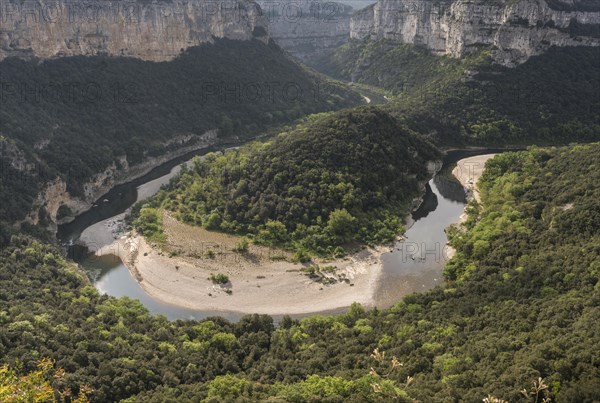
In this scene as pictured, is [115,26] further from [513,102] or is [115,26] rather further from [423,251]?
[423,251]

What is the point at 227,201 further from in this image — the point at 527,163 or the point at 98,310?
the point at 527,163

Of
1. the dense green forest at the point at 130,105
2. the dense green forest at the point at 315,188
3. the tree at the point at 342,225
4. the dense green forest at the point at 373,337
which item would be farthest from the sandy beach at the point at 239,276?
Answer: the dense green forest at the point at 130,105

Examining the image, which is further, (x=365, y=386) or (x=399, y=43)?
(x=399, y=43)

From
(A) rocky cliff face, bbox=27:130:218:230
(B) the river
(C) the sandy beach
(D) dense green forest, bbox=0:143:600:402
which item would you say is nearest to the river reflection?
(B) the river

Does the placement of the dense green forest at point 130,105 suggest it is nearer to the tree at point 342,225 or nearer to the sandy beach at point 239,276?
the sandy beach at point 239,276

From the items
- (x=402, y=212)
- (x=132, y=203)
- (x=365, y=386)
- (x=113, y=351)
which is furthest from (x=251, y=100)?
(x=365, y=386)

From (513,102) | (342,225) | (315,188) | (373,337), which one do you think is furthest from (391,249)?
(513,102)
